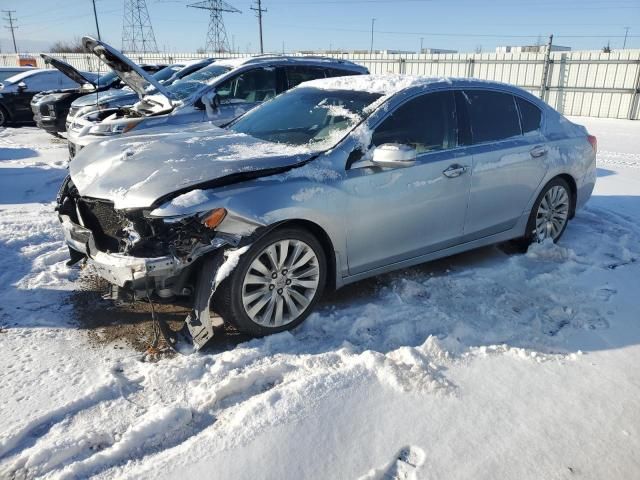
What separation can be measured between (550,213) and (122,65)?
5287mm

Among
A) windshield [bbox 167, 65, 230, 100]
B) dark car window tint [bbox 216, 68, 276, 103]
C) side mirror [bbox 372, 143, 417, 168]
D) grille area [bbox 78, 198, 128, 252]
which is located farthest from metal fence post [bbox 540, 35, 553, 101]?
grille area [bbox 78, 198, 128, 252]

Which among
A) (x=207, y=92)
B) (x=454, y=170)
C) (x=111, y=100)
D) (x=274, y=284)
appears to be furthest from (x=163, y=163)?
(x=111, y=100)

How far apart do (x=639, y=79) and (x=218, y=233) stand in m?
16.0

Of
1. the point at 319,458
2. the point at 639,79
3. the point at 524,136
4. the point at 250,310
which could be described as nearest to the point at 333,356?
the point at 250,310

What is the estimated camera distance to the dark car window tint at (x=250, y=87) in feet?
24.6

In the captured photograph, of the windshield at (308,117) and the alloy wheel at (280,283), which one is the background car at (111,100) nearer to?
the windshield at (308,117)

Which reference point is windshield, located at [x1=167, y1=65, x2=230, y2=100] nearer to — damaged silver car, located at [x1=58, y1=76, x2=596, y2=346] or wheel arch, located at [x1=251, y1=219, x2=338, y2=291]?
damaged silver car, located at [x1=58, y1=76, x2=596, y2=346]

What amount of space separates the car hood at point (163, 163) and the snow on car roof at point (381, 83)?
3.01ft

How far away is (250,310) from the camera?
3174 millimetres

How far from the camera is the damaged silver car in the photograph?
298 centimetres

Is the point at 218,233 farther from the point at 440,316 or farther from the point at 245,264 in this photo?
the point at 440,316

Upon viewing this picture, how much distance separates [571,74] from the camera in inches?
639

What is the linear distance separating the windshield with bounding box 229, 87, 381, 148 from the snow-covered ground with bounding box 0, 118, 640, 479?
126cm

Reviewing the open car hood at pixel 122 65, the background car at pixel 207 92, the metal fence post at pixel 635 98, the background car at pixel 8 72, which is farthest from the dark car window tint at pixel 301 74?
the metal fence post at pixel 635 98
